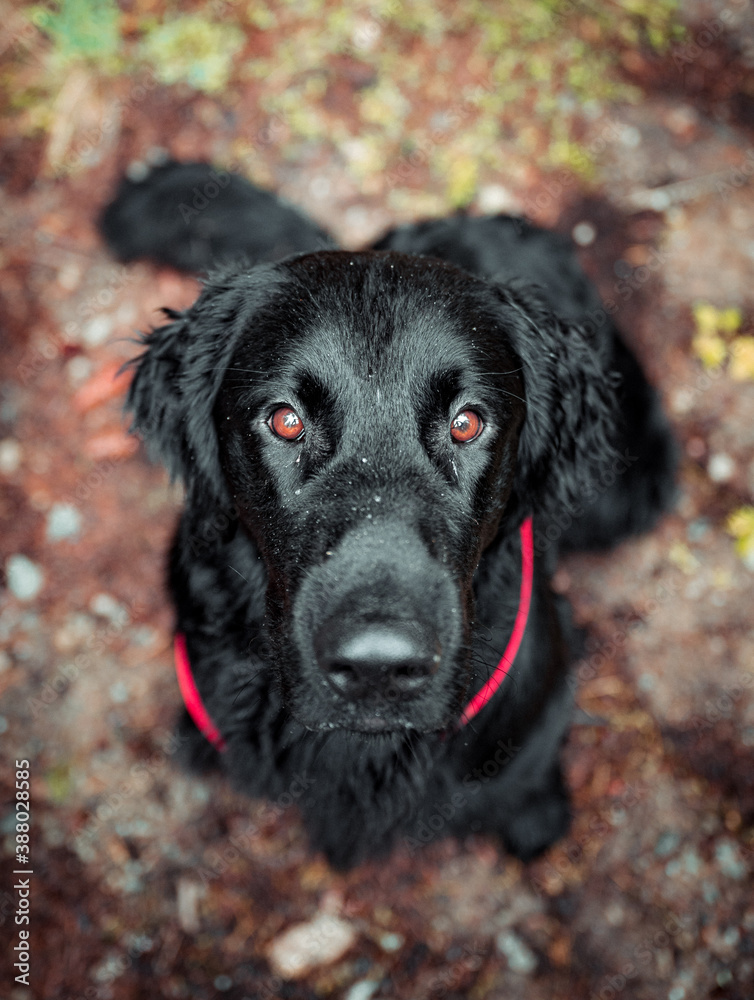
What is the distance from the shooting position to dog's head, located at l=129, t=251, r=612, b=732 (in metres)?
1.63

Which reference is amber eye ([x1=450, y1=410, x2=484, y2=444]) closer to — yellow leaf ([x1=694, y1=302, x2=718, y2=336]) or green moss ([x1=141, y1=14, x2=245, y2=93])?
yellow leaf ([x1=694, y1=302, x2=718, y2=336])

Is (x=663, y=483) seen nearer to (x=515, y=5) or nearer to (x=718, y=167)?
(x=718, y=167)

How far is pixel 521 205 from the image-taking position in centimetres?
379

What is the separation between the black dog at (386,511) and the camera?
1.68 meters

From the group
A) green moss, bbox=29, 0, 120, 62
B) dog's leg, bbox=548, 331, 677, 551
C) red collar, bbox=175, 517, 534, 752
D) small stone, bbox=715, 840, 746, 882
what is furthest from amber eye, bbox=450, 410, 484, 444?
green moss, bbox=29, 0, 120, 62

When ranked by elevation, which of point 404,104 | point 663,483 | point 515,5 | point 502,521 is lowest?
point 663,483

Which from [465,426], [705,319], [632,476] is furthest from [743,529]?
[465,426]

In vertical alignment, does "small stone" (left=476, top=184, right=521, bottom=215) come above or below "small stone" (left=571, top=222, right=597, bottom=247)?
above

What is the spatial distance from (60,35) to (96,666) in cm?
335

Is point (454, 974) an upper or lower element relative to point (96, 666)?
lower

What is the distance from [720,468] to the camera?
11.2 ft

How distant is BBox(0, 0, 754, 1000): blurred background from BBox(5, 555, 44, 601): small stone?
0.5 inches

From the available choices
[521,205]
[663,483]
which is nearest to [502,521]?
[663,483]

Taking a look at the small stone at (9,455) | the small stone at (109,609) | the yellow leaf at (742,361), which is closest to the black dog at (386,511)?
the small stone at (109,609)
